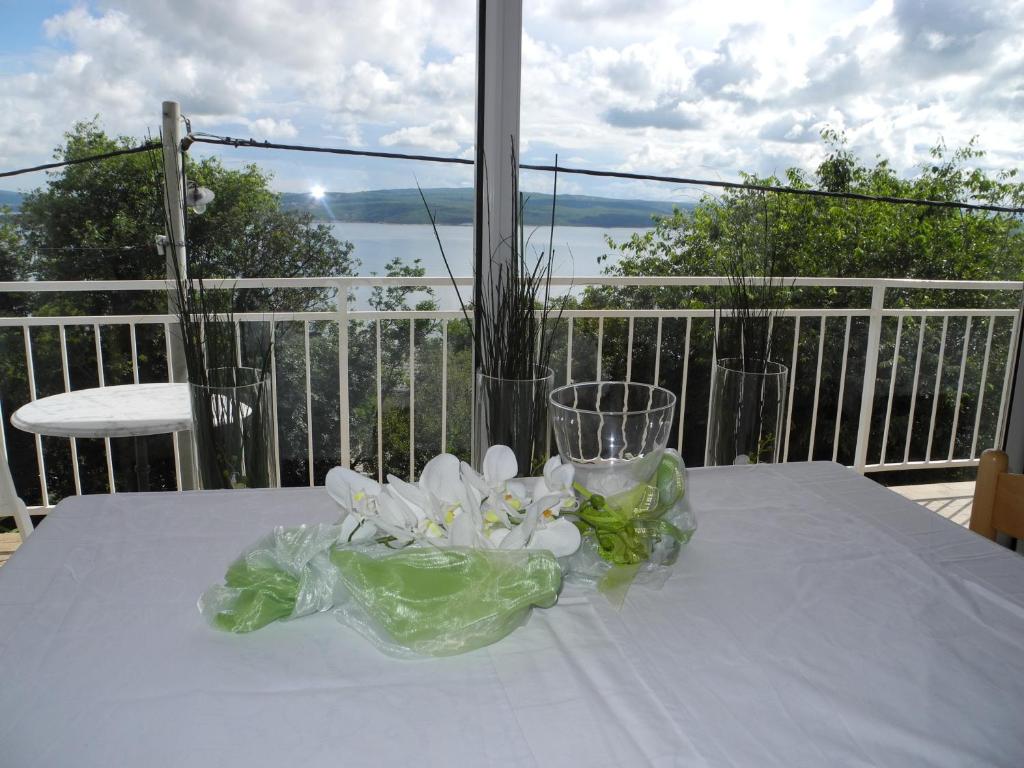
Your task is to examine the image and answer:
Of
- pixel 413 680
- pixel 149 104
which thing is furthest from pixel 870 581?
pixel 149 104

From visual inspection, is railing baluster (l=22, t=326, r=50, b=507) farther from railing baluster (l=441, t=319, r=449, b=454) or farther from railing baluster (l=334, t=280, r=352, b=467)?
railing baluster (l=441, t=319, r=449, b=454)

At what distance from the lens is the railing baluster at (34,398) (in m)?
3.02

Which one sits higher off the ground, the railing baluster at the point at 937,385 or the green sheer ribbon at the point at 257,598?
the green sheer ribbon at the point at 257,598

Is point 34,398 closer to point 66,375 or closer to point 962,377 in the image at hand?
point 66,375

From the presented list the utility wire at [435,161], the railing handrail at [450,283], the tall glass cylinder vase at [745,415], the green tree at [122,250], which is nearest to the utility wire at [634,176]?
the utility wire at [435,161]

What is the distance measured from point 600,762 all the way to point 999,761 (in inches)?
14.1

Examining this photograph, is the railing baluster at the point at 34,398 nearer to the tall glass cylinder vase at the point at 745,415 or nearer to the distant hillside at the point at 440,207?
the distant hillside at the point at 440,207

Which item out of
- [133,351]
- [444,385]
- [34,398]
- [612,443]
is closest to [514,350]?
[612,443]

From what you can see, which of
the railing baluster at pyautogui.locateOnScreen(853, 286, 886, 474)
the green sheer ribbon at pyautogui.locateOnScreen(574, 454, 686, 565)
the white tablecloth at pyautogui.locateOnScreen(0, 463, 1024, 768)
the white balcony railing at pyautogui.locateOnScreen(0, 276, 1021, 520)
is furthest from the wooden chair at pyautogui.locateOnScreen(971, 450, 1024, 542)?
the railing baluster at pyautogui.locateOnScreen(853, 286, 886, 474)

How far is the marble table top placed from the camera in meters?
2.29

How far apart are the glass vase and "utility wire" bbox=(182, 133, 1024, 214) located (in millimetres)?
1432

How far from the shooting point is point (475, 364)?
247 centimetres

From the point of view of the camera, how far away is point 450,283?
3.12m

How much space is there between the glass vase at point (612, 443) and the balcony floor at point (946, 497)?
261 cm
